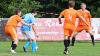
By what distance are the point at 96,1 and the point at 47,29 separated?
11.7 meters

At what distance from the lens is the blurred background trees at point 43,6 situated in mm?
39906

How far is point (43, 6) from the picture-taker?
1715 inches

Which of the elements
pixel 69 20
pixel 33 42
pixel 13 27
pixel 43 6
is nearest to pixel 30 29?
pixel 33 42

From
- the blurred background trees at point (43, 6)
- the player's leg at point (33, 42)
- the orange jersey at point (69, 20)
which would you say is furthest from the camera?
the blurred background trees at point (43, 6)

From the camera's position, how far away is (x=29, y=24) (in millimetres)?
20922

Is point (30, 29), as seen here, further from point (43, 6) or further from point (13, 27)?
point (43, 6)

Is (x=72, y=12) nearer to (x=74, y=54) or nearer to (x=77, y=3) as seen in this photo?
(x=74, y=54)

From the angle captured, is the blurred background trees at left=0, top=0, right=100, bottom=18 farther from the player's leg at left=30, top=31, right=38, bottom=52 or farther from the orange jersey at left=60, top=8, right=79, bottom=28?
the orange jersey at left=60, top=8, right=79, bottom=28

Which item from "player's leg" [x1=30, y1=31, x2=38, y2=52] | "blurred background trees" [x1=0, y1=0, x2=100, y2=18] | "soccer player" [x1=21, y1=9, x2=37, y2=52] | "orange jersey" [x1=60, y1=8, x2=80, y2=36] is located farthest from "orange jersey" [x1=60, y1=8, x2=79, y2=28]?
"blurred background trees" [x1=0, y1=0, x2=100, y2=18]

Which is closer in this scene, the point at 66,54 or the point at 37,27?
the point at 66,54

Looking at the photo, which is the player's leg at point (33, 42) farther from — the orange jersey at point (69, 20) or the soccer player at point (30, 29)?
the orange jersey at point (69, 20)

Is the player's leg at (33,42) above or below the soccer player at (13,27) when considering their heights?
below

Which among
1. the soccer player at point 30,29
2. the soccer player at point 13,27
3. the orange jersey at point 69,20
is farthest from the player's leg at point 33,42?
the orange jersey at point 69,20

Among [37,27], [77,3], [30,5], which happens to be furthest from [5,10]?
[37,27]
